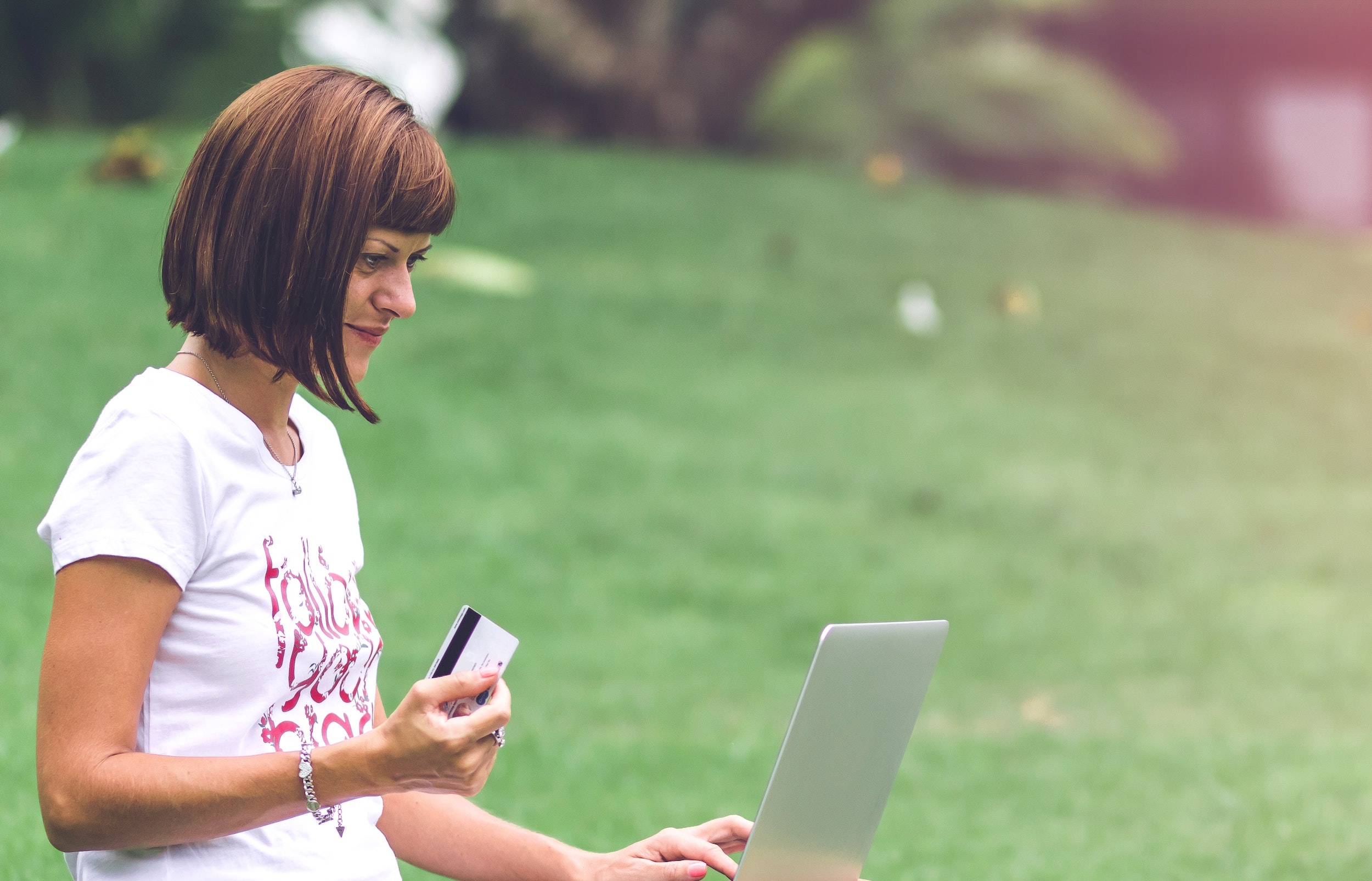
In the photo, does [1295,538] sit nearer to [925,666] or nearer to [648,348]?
[648,348]

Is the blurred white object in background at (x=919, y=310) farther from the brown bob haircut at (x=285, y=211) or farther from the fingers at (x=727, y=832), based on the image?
the brown bob haircut at (x=285, y=211)

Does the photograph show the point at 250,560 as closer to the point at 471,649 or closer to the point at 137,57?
the point at 471,649

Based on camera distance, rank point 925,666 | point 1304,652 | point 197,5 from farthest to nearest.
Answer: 1. point 197,5
2. point 1304,652
3. point 925,666

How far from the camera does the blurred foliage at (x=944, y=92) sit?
14500mm

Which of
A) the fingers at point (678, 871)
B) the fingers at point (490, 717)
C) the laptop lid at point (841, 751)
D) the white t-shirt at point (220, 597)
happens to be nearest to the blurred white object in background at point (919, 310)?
the laptop lid at point (841, 751)

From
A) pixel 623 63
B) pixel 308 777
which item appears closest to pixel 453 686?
pixel 308 777

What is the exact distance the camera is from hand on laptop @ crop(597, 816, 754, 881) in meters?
1.95

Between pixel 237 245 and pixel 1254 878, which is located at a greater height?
pixel 237 245

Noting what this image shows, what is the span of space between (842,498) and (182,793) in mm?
6138

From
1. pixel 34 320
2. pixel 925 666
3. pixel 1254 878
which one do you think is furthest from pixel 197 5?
pixel 925 666

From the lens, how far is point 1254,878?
4.23m

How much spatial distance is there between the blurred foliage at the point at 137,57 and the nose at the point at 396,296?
14.0 metres

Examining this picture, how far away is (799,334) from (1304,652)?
151 inches

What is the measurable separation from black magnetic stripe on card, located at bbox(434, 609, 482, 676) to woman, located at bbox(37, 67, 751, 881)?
0.22 ft
